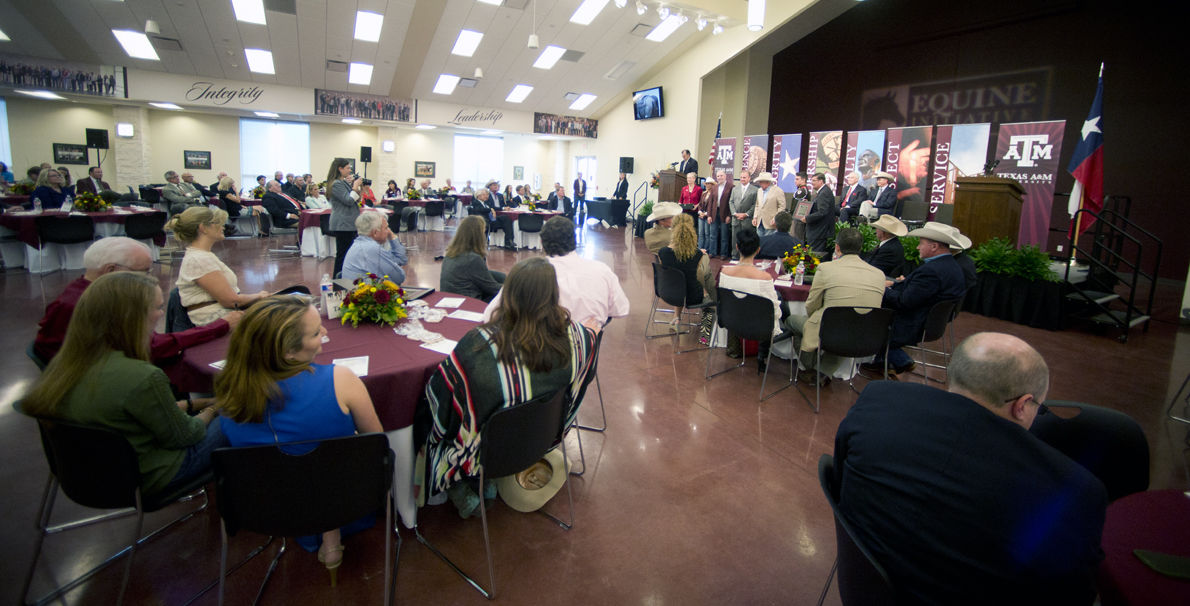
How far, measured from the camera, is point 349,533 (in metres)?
2.29

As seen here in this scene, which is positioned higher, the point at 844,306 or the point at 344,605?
the point at 844,306

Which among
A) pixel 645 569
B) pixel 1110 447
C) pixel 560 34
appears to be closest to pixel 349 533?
pixel 645 569

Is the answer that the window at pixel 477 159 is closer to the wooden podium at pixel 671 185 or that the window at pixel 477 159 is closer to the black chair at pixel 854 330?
the wooden podium at pixel 671 185

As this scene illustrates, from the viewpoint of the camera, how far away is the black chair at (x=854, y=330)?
350 centimetres

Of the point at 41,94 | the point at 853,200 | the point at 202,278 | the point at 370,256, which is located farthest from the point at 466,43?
the point at 202,278

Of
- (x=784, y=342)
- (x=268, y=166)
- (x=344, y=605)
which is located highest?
(x=268, y=166)

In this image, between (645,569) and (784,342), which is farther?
(784,342)

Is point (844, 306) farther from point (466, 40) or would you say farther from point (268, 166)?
point (268, 166)

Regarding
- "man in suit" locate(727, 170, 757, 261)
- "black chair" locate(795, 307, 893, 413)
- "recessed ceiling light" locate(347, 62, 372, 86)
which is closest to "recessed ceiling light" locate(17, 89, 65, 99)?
"recessed ceiling light" locate(347, 62, 372, 86)

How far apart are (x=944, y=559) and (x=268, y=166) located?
781 inches

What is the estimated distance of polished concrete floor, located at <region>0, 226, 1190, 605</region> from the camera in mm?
2029

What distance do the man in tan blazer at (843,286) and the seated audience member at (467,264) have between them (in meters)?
2.23

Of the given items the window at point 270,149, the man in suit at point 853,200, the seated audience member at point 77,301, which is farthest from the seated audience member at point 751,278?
the window at point 270,149

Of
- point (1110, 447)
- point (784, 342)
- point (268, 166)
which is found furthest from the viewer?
point (268, 166)
